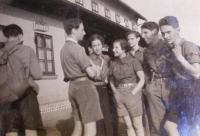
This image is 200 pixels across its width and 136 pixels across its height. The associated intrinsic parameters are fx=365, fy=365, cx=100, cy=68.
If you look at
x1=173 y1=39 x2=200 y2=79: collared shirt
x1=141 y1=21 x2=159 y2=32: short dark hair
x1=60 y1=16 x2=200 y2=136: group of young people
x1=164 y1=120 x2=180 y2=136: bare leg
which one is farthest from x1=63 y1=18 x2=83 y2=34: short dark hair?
Answer: x1=164 y1=120 x2=180 y2=136: bare leg

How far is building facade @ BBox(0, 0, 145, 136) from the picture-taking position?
1.25 metres

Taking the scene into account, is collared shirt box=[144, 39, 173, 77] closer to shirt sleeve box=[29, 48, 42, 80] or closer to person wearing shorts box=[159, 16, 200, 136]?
person wearing shorts box=[159, 16, 200, 136]

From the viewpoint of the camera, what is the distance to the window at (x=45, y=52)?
1256 millimetres

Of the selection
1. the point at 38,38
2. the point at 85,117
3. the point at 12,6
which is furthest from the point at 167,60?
the point at 12,6

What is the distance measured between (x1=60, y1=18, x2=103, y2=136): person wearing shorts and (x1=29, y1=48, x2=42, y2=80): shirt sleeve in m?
0.09

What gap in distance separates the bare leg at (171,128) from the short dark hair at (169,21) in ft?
1.17

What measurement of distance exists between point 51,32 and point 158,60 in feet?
1.33

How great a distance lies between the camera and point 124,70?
132 cm

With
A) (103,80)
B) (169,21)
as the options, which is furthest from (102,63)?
(169,21)

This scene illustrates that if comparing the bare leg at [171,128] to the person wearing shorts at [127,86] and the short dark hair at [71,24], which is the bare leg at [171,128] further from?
the short dark hair at [71,24]

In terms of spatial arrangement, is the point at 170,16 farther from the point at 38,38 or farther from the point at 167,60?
the point at 38,38

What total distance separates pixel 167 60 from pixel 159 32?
4.2 inches

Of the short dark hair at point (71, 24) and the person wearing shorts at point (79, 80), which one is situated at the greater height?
the short dark hair at point (71, 24)

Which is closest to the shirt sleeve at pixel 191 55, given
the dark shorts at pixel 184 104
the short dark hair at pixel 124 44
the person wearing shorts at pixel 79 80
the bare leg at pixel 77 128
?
the dark shorts at pixel 184 104
